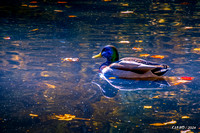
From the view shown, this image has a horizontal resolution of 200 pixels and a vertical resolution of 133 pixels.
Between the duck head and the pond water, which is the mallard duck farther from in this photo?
the pond water

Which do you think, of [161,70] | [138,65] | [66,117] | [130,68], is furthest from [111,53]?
[66,117]

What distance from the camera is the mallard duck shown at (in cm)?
566

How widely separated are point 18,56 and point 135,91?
2947 mm

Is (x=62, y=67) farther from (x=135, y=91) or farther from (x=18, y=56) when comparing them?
(x=135, y=91)

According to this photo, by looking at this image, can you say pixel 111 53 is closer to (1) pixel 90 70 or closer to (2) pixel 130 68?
(1) pixel 90 70

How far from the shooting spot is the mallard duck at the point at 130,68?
5656 mm

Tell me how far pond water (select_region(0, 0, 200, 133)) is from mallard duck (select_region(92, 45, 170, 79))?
167 millimetres

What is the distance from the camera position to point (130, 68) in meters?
5.79

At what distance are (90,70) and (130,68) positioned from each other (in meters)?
0.87

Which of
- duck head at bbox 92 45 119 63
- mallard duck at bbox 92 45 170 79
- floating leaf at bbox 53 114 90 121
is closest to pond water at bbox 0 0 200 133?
floating leaf at bbox 53 114 90 121

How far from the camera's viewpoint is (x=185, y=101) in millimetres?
4781

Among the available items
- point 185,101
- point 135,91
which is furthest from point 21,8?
point 185,101

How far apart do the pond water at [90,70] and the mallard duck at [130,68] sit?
6.6 inches

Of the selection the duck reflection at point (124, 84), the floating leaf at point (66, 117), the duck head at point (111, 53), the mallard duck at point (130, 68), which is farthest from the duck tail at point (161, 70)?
the floating leaf at point (66, 117)
